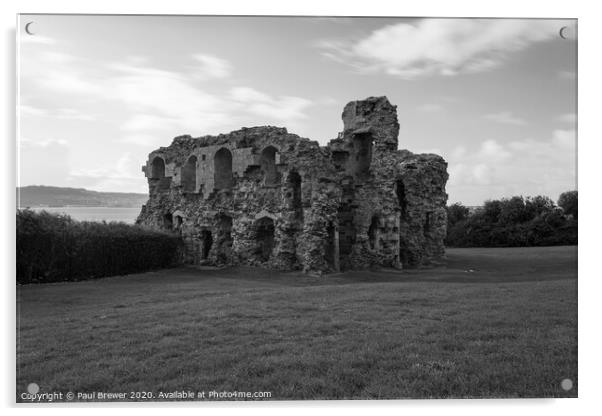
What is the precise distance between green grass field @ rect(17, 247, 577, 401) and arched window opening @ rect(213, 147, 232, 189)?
11423mm

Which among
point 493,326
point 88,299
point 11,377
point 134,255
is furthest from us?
point 134,255

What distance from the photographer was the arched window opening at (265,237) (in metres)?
23.2

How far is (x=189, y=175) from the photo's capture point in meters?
26.8

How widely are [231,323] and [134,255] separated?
43.6 ft

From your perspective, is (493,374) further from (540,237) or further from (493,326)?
(540,237)

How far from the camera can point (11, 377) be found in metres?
8.05

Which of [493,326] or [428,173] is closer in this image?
[493,326]

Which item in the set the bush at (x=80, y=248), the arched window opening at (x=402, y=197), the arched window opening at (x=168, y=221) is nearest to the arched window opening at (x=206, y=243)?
the bush at (x=80, y=248)

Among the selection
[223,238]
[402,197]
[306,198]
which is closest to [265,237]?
[223,238]

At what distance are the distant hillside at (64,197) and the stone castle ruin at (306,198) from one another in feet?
27.5

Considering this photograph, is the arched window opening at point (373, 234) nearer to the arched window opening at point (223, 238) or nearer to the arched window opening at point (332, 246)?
the arched window opening at point (332, 246)

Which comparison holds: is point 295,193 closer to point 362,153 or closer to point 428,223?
point 362,153

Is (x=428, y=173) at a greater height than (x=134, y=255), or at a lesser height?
greater

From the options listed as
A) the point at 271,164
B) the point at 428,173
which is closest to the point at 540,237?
the point at 428,173
